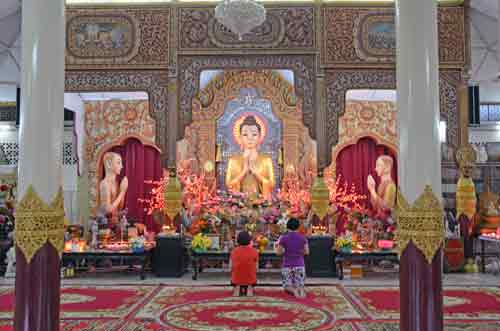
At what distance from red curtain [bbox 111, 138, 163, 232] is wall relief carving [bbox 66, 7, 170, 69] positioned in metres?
2.77

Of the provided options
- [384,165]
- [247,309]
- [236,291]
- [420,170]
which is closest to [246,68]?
[384,165]

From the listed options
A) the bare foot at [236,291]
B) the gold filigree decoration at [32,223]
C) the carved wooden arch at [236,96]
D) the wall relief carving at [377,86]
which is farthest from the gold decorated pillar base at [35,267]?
the carved wooden arch at [236,96]

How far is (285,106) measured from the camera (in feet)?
36.1

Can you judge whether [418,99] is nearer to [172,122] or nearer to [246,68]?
[246,68]

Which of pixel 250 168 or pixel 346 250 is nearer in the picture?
pixel 346 250

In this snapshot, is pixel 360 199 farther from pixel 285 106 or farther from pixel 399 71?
pixel 399 71

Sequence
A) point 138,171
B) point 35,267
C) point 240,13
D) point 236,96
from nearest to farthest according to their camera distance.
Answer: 1. point 35,267
2. point 240,13
3. point 236,96
4. point 138,171

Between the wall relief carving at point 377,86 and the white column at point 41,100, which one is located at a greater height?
the wall relief carving at point 377,86

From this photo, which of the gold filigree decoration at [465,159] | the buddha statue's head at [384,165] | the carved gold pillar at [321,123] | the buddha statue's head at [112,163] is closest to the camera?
the gold filigree decoration at [465,159]

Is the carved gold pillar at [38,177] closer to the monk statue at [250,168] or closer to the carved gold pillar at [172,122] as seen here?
the carved gold pillar at [172,122]

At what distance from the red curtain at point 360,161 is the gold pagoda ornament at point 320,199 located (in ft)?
10.4

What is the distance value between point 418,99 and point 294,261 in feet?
11.9

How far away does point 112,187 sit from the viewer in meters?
11.2

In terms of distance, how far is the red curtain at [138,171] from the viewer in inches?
458
